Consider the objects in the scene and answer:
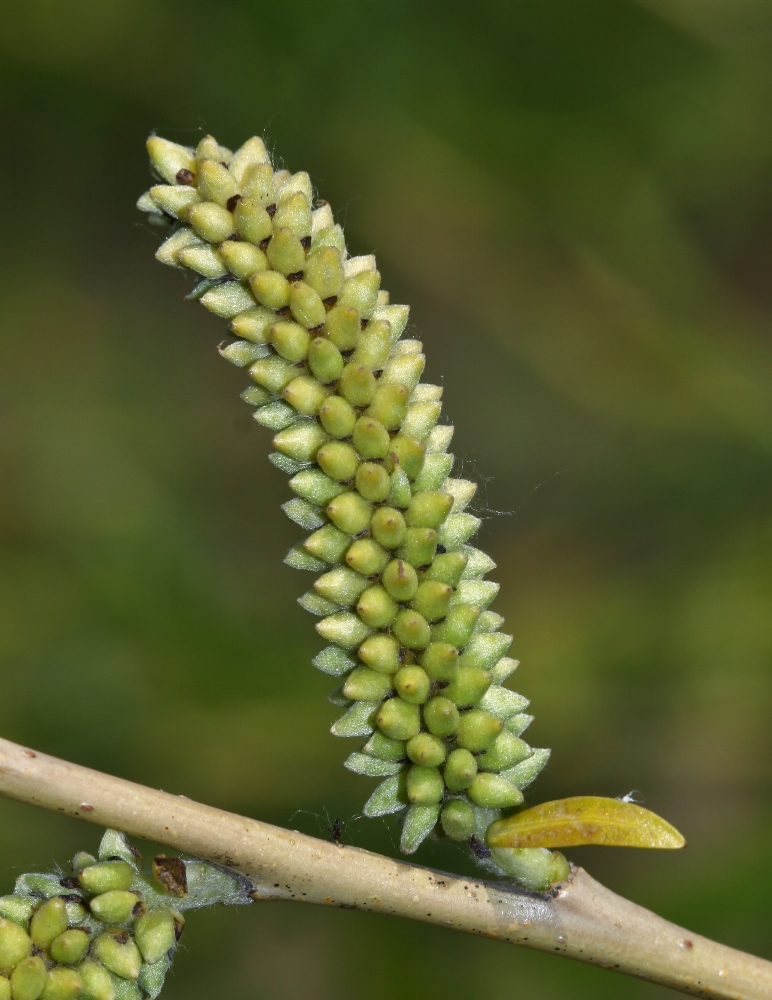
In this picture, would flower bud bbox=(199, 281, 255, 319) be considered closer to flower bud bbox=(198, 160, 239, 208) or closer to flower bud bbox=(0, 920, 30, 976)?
flower bud bbox=(198, 160, 239, 208)

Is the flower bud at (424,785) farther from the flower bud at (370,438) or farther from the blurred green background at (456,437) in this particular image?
the blurred green background at (456,437)

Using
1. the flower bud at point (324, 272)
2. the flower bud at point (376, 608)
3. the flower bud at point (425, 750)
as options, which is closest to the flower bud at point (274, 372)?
the flower bud at point (324, 272)

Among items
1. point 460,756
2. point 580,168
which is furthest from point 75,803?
point 580,168

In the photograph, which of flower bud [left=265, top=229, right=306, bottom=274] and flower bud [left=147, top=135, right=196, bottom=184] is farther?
flower bud [left=147, top=135, right=196, bottom=184]

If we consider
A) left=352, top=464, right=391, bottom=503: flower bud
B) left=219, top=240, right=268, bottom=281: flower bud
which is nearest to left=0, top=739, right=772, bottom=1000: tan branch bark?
left=352, top=464, right=391, bottom=503: flower bud

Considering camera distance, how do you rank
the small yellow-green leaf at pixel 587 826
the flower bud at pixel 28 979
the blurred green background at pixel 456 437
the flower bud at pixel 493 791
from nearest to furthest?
the flower bud at pixel 28 979 → the small yellow-green leaf at pixel 587 826 → the flower bud at pixel 493 791 → the blurred green background at pixel 456 437

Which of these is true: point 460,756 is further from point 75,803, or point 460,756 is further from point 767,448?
point 767,448

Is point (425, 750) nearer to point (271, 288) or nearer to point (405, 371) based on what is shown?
point (405, 371)
